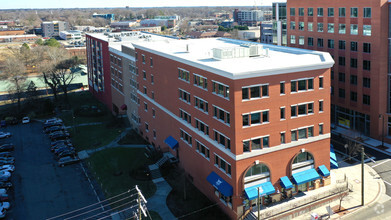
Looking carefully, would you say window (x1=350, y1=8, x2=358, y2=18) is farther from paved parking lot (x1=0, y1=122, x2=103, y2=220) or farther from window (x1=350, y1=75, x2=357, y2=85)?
paved parking lot (x1=0, y1=122, x2=103, y2=220)

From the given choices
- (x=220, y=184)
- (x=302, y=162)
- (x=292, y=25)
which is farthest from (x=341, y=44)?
(x=220, y=184)

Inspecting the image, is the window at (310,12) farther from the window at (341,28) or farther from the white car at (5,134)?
the white car at (5,134)

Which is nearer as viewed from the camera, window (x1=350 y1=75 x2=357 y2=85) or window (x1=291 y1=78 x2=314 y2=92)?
window (x1=291 y1=78 x2=314 y2=92)

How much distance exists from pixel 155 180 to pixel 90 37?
67742 mm

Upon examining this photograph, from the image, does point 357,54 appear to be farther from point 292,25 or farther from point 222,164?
point 222,164

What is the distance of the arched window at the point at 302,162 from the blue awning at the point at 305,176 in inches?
17.8

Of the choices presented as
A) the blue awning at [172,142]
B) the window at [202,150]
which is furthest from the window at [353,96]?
the blue awning at [172,142]

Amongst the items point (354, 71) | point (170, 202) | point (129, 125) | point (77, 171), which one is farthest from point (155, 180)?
point (354, 71)

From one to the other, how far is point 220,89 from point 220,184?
37.4ft

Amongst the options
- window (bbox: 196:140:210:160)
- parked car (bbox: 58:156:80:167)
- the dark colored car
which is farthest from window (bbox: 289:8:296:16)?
the dark colored car

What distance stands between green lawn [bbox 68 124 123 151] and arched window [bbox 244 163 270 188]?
3682 cm

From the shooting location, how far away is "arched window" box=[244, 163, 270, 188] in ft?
152

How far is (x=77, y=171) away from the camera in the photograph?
63531 millimetres

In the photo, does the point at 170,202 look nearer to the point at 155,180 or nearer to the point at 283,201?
the point at 155,180
